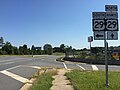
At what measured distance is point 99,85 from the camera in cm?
1250

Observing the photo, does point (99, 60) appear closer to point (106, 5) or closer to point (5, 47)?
point (106, 5)

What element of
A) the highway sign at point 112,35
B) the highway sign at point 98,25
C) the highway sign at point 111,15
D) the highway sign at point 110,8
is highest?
the highway sign at point 110,8

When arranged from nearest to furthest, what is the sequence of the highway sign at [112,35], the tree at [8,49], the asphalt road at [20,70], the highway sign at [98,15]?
the highway sign at [112,35]
the highway sign at [98,15]
the asphalt road at [20,70]
the tree at [8,49]

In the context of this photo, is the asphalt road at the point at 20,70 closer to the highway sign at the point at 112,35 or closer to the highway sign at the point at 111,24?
the highway sign at the point at 112,35

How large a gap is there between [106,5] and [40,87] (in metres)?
4.15

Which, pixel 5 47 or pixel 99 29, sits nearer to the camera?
pixel 99 29

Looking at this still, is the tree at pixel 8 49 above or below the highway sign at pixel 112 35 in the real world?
above

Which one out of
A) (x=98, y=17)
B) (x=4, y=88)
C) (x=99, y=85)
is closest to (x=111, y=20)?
(x=98, y=17)

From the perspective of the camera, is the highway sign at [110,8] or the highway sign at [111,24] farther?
the highway sign at [110,8]

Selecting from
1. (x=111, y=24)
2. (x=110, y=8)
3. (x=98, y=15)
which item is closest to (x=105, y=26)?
(x=111, y=24)

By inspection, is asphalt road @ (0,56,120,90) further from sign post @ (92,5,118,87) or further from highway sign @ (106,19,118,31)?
highway sign @ (106,19,118,31)

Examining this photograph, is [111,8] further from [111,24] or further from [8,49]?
[8,49]

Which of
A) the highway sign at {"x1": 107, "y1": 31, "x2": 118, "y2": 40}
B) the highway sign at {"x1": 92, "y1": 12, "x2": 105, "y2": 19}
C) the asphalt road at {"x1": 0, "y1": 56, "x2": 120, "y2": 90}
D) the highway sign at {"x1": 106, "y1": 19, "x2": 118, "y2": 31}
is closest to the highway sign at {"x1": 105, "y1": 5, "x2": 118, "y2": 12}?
the highway sign at {"x1": 92, "y1": 12, "x2": 105, "y2": 19}

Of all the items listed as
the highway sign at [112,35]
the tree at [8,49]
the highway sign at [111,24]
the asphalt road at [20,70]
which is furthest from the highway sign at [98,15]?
the tree at [8,49]
